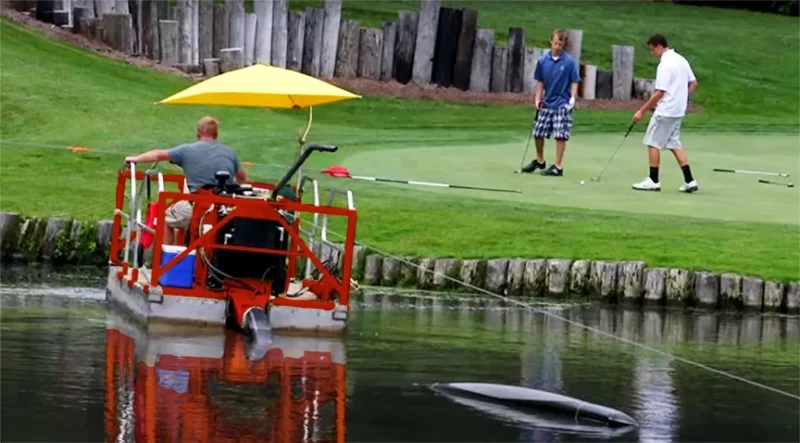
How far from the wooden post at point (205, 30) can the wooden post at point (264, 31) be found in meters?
0.76

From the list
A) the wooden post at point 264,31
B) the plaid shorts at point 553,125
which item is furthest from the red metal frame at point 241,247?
the wooden post at point 264,31

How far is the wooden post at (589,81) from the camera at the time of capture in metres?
35.4

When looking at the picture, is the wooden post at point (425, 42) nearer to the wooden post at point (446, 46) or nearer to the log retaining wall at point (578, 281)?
the wooden post at point (446, 46)

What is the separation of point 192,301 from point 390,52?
1972cm

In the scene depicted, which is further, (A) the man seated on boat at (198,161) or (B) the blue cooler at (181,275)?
(A) the man seated on boat at (198,161)

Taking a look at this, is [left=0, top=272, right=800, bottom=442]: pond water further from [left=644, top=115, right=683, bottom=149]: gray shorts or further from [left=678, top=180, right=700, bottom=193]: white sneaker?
[left=644, top=115, right=683, bottom=149]: gray shorts

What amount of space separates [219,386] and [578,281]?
6637mm

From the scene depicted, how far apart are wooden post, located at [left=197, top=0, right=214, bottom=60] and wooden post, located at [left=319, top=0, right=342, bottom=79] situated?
1.95 meters

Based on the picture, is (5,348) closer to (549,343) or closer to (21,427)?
(21,427)

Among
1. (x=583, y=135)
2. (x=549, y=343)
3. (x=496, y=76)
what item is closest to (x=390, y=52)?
(x=496, y=76)

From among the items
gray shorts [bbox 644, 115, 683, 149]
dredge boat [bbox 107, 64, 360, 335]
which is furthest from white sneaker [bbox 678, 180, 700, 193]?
dredge boat [bbox 107, 64, 360, 335]

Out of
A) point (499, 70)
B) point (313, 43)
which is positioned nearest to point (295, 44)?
point (313, 43)

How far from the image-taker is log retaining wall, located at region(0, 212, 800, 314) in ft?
59.2

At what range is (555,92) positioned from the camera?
25.2m
